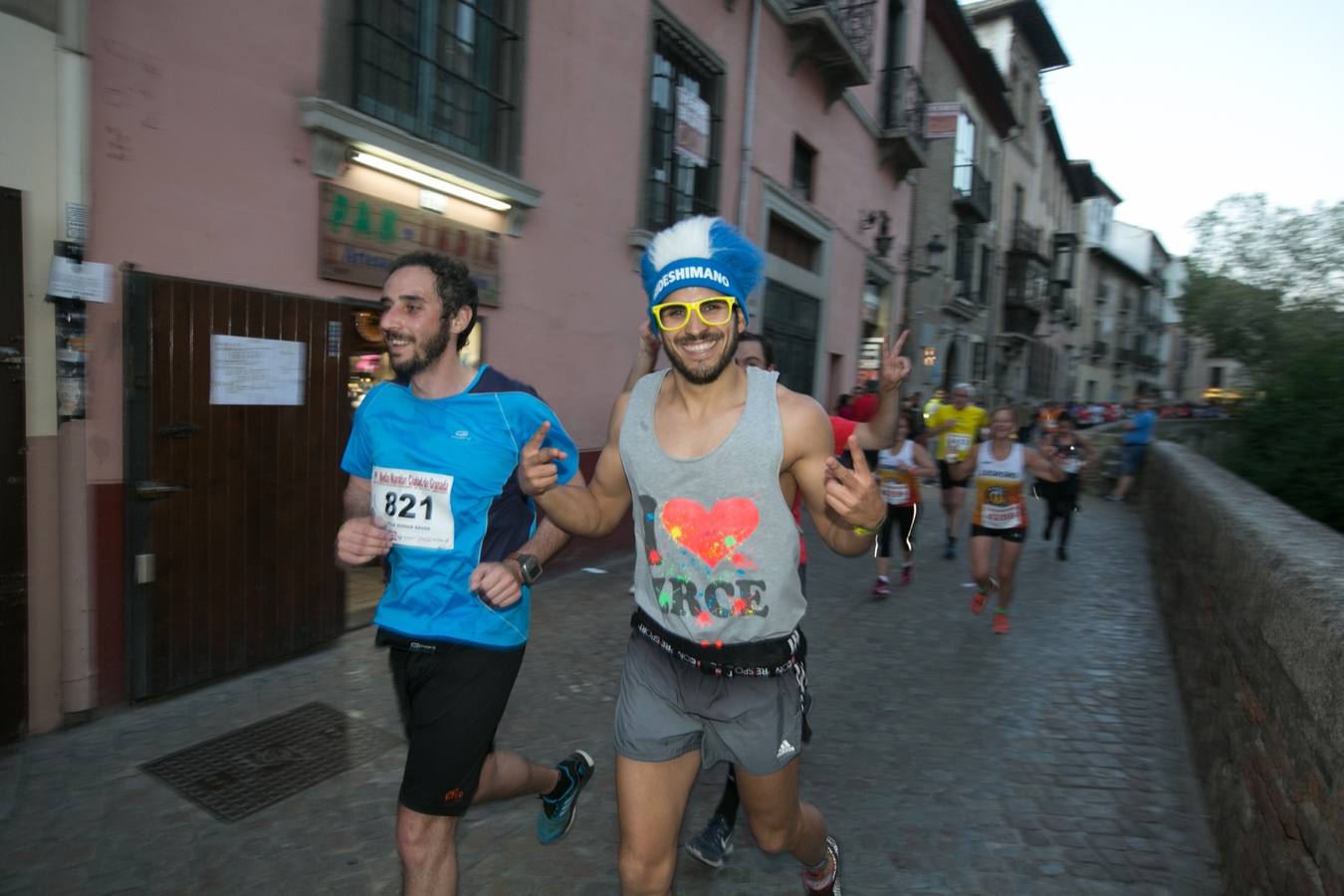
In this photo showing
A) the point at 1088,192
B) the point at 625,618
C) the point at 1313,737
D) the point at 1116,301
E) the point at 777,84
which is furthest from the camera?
the point at 1116,301

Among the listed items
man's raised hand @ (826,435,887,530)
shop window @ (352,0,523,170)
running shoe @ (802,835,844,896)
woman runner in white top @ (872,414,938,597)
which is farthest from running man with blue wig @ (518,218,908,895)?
woman runner in white top @ (872,414,938,597)

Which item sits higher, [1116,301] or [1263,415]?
[1116,301]

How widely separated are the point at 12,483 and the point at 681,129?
7.21 m

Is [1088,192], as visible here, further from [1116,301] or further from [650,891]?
[650,891]

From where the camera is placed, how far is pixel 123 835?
3189 mm

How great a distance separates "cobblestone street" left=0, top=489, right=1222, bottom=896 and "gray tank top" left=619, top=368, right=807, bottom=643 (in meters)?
1.31

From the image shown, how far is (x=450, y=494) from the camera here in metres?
2.50

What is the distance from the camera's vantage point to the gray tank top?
2.24m

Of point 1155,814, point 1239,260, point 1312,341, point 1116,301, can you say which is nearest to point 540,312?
point 1155,814

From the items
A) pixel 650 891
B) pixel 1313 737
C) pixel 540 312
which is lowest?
pixel 650 891

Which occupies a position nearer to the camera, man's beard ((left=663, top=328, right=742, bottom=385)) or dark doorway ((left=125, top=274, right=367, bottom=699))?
man's beard ((left=663, top=328, right=742, bottom=385))

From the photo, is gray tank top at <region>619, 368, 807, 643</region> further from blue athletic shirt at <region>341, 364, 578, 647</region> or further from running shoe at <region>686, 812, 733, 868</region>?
running shoe at <region>686, 812, 733, 868</region>

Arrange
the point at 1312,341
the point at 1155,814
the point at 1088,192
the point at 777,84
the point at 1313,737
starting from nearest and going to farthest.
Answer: the point at 1313,737, the point at 1155,814, the point at 1312,341, the point at 777,84, the point at 1088,192

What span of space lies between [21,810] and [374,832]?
4.63 ft
